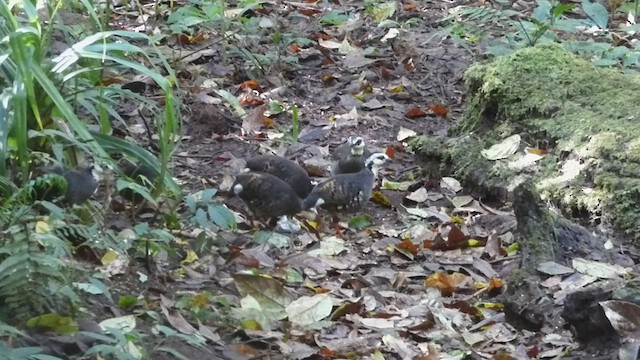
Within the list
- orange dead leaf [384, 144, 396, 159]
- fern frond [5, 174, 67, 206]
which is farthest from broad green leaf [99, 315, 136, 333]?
orange dead leaf [384, 144, 396, 159]

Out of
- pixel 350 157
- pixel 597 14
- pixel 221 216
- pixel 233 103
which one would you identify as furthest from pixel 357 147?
pixel 597 14

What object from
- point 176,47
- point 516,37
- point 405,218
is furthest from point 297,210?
point 516,37

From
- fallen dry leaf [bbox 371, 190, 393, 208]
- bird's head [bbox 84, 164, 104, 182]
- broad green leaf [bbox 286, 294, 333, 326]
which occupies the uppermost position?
bird's head [bbox 84, 164, 104, 182]

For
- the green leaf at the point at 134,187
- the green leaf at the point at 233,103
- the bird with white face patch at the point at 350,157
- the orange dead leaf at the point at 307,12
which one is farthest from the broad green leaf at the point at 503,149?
the orange dead leaf at the point at 307,12

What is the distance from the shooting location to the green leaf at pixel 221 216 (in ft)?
16.6

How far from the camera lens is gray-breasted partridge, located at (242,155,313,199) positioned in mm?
5984

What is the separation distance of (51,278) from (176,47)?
16.1ft

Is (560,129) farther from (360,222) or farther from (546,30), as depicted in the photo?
(546,30)

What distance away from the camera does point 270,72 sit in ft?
26.2

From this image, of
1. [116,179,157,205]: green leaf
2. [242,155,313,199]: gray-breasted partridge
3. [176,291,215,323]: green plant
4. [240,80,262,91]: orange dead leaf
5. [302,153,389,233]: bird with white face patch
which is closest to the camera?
[176,291,215,323]: green plant

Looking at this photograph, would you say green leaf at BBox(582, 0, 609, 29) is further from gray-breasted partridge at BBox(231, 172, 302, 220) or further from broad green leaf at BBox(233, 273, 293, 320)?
broad green leaf at BBox(233, 273, 293, 320)

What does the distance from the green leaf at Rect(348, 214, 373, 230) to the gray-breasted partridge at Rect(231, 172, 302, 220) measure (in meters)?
0.37

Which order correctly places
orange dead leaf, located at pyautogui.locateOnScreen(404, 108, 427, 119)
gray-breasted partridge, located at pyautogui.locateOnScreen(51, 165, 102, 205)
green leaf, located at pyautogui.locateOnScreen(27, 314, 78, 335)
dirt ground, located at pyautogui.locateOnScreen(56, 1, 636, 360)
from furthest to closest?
orange dead leaf, located at pyautogui.locateOnScreen(404, 108, 427, 119) < gray-breasted partridge, located at pyautogui.locateOnScreen(51, 165, 102, 205) < dirt ground, located at pyautogui.locateOnScreen(56, 1, 636, 360) < green leaf, located at pyautogui.locateOnScreen(27, 314, 78, 335)

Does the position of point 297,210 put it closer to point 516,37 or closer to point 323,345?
point 323,345
